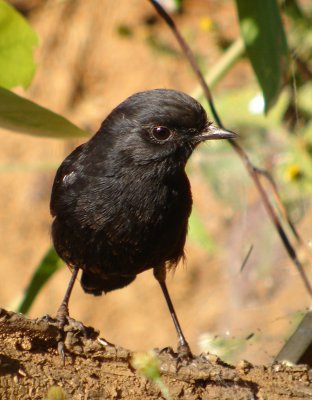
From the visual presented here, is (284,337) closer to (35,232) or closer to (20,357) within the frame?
(20,357)

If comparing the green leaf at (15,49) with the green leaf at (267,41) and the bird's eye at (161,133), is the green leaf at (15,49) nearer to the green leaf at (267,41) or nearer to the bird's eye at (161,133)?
the bird's eye at (161,133)

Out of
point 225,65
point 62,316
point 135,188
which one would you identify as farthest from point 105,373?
point 225,65

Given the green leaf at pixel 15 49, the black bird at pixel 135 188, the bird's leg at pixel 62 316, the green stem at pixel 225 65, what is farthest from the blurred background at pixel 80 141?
the green leaf at pixel 15 49

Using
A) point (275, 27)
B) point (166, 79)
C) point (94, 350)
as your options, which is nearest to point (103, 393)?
point (94, 350)

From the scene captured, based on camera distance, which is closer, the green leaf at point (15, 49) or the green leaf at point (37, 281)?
the green leaf at point (15, 49)

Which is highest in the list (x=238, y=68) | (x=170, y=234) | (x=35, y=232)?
(x=238, y=68)

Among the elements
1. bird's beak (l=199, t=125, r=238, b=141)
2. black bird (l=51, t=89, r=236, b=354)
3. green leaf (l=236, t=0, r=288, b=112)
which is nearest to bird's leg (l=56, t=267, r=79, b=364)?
black bird (l=51, t=89, r=236, b=354)

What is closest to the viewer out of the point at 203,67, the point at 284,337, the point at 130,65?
the point at 284,337
